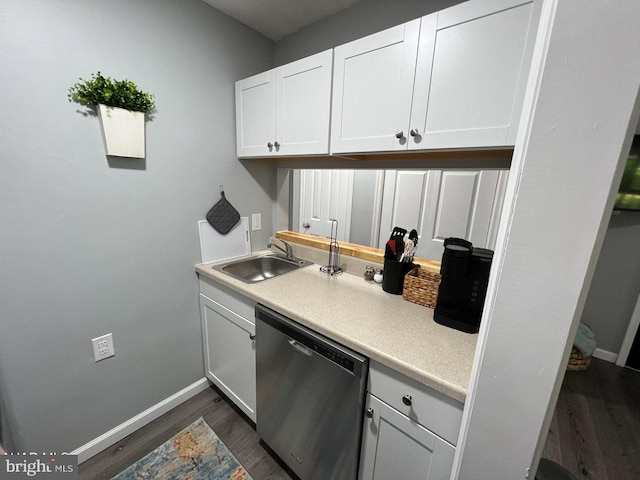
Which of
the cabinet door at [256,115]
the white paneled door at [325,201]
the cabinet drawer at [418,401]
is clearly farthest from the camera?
the white paneled door at [325,201]

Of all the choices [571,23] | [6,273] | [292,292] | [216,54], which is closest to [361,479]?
[292,292]

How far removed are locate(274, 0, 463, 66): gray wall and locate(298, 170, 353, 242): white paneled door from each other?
0.75 metres

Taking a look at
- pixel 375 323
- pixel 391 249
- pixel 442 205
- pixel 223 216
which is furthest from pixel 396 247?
pixel 223 216

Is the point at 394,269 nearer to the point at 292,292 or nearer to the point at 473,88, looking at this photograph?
the point at 292,292

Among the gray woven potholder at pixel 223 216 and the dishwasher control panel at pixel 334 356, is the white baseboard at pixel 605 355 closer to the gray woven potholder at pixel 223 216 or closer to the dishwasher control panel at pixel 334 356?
the dishwasher control panel at pixel 334 356

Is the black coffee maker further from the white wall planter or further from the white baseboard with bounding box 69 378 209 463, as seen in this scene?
the white baseboard with bounding box 69 378 209 463

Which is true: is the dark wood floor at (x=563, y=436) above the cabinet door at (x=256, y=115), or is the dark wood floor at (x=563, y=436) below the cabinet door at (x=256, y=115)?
below

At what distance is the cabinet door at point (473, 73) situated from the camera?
816 mm

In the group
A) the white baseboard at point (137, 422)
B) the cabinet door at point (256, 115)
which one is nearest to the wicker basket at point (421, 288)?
the cabinet door at point (256, 115)

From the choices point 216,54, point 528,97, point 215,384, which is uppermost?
point 216,54

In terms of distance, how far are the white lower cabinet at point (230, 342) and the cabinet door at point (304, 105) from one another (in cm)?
87

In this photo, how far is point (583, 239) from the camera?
17.0 inches

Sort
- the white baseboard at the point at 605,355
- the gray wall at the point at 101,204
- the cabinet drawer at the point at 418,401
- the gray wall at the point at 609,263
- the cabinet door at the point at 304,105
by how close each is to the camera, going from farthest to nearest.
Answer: the white baseboard at the point at 605,355, the gray wall at the point at 609,263, the cabinet door at the point at 304,105, the gray wall at the point at 101,204, the cabinet drawer at the point at 418,401

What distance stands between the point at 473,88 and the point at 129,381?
219 cm
